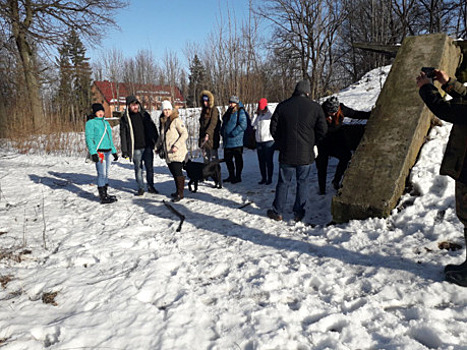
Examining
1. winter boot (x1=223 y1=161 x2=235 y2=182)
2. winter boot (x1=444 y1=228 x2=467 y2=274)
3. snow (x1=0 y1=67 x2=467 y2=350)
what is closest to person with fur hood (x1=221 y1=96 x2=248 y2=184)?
winter boot (x1=223 y1=161 x2=235 y2=182)

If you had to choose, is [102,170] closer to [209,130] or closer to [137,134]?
[137,134]

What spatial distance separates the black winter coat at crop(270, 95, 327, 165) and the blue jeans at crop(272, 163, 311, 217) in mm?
117

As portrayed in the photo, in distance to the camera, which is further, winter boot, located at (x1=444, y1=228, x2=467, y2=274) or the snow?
winter boot, located at (x1=444, y1=228, x2=467, y2=274)

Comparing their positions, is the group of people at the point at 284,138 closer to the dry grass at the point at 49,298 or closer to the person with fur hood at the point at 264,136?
the person with fur hood at the point at 264,136

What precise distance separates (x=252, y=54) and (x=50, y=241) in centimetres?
1007

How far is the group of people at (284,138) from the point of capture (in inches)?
91.5

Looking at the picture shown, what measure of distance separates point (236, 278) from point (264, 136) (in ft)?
12.4

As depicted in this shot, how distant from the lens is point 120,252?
345 centimetres

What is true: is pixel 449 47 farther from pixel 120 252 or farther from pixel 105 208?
pixel 105 208

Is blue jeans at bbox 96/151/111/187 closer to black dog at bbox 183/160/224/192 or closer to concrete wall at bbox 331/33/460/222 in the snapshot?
black dog at bbox 183/160/224/192

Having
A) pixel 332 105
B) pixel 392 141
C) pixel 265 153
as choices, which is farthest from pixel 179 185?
pixel 392 141

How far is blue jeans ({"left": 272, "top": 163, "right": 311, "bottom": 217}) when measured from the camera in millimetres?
4137

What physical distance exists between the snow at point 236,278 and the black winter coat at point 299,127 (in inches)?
39.3

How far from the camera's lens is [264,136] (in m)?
6.10
